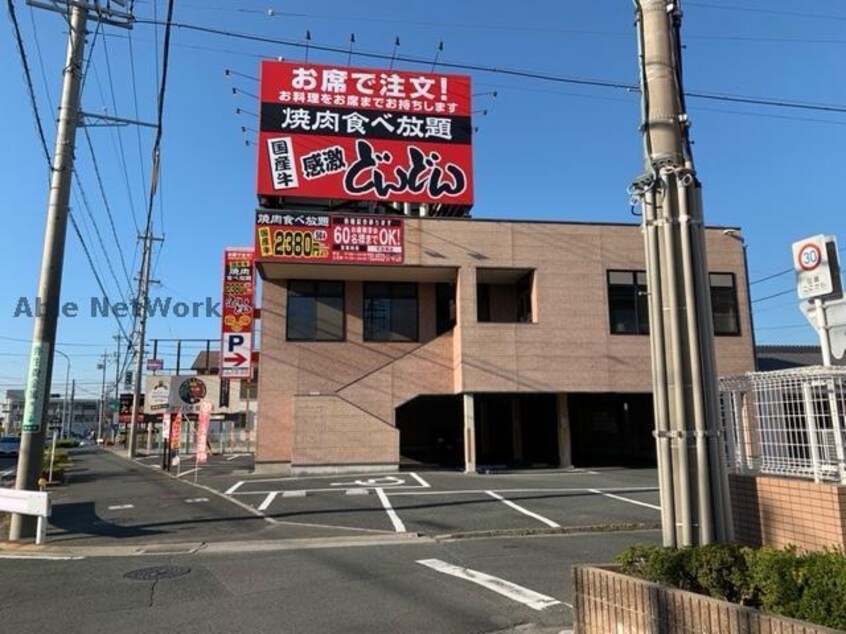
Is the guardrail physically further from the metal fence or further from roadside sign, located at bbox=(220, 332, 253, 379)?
roadside sign, located at bbox=(220, 332, 253, 379)

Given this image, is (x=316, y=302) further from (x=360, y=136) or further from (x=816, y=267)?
(x=816, y=267)

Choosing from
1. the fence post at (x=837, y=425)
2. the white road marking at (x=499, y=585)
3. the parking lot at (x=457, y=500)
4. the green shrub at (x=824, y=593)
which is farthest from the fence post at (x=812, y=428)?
the parking lot at (x=457, y=500)

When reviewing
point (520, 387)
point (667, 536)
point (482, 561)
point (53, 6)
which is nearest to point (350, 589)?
point (482, 561)

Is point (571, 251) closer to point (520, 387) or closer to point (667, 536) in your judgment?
point (520, 387)

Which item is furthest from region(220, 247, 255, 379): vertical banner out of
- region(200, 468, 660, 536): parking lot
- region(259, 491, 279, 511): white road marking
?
region(259, 491, 279, 511): white road marking

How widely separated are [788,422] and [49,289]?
11537mm

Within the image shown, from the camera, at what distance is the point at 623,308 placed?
2436 cm

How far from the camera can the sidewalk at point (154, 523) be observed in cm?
1094

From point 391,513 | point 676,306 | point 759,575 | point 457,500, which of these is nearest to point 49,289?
point 391,513

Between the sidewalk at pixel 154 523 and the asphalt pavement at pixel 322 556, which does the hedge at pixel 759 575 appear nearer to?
the asphalt pavement at pixel 322 556

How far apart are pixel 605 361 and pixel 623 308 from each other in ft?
6.82

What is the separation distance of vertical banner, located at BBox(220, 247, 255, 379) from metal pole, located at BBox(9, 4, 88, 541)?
12141 millimetres

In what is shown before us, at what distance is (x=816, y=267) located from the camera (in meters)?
→ 6.33

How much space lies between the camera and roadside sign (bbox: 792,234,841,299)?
20.3 feet
